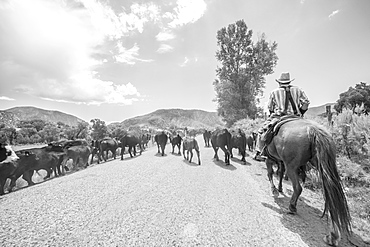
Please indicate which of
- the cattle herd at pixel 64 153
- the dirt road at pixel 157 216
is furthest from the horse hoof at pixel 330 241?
the cattle herd at pixel 64 153

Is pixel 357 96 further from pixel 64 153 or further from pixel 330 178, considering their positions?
pixel 64 153

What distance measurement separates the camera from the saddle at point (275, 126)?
14.4 ft

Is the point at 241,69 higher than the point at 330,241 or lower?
higher

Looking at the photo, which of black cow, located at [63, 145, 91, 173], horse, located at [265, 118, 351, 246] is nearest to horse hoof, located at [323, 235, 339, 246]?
horse, located at [265, 118, 351, 246]

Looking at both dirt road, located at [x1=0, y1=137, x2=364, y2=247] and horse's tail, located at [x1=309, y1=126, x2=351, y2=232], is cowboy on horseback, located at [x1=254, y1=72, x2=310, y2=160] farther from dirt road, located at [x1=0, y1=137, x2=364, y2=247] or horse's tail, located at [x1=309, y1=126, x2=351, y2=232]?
dirt road, located at [x1=0, y1=137, x2=364, y2=247]

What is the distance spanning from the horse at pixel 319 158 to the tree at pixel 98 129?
163 ft

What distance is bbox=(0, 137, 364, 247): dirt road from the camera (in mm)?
3025

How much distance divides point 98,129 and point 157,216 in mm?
50163

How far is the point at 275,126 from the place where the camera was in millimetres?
4453

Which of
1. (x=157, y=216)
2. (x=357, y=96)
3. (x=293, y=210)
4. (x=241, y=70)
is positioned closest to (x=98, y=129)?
(x=241, y=70)

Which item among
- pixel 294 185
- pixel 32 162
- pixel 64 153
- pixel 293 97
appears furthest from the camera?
pixel 64 153

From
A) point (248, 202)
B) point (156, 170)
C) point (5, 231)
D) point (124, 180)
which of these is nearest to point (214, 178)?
point (248, 202)

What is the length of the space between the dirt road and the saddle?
1.74 meters

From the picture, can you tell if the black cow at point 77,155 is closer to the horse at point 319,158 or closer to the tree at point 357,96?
the horse at point 319,158
